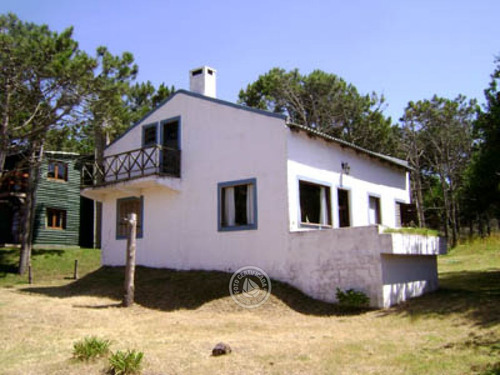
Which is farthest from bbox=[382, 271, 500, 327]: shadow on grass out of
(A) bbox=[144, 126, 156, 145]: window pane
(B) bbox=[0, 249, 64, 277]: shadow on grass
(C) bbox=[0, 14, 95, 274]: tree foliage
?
(B) bbox=[0, 249, 64, 277]: shadow on grass

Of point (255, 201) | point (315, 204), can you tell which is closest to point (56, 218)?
point (255, 201)

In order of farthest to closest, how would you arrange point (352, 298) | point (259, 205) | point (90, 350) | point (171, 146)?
1. point (171, 146)
2. point (259, 205)
3. point (352, 298)
4. point (90, 350)

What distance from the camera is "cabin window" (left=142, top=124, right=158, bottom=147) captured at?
19.7 m

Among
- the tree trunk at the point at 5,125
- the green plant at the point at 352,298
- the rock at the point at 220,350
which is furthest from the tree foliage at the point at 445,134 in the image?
the rock at the point at 220,350

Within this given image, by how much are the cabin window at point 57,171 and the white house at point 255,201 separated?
404 inches

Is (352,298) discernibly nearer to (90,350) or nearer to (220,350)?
(220,350)

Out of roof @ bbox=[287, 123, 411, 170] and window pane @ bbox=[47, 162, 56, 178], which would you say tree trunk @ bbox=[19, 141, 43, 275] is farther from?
roof @ bbox=[287, 123, 411, 170]

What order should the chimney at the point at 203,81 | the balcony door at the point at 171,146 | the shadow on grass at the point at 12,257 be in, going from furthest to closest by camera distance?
the shadow on grass at the point at 12,257
the chimney at the point at 203,81
the balcony door at the point at 171,146

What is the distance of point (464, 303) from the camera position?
12820 mm

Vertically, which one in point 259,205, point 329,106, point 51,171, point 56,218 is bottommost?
point 259,205

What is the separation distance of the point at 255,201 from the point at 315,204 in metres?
2.26

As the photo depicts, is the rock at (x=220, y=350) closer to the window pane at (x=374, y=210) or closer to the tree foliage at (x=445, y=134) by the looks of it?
the window pane at (x=374, y=210)

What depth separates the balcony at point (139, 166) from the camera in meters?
18.2

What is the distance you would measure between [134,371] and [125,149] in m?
13.3
